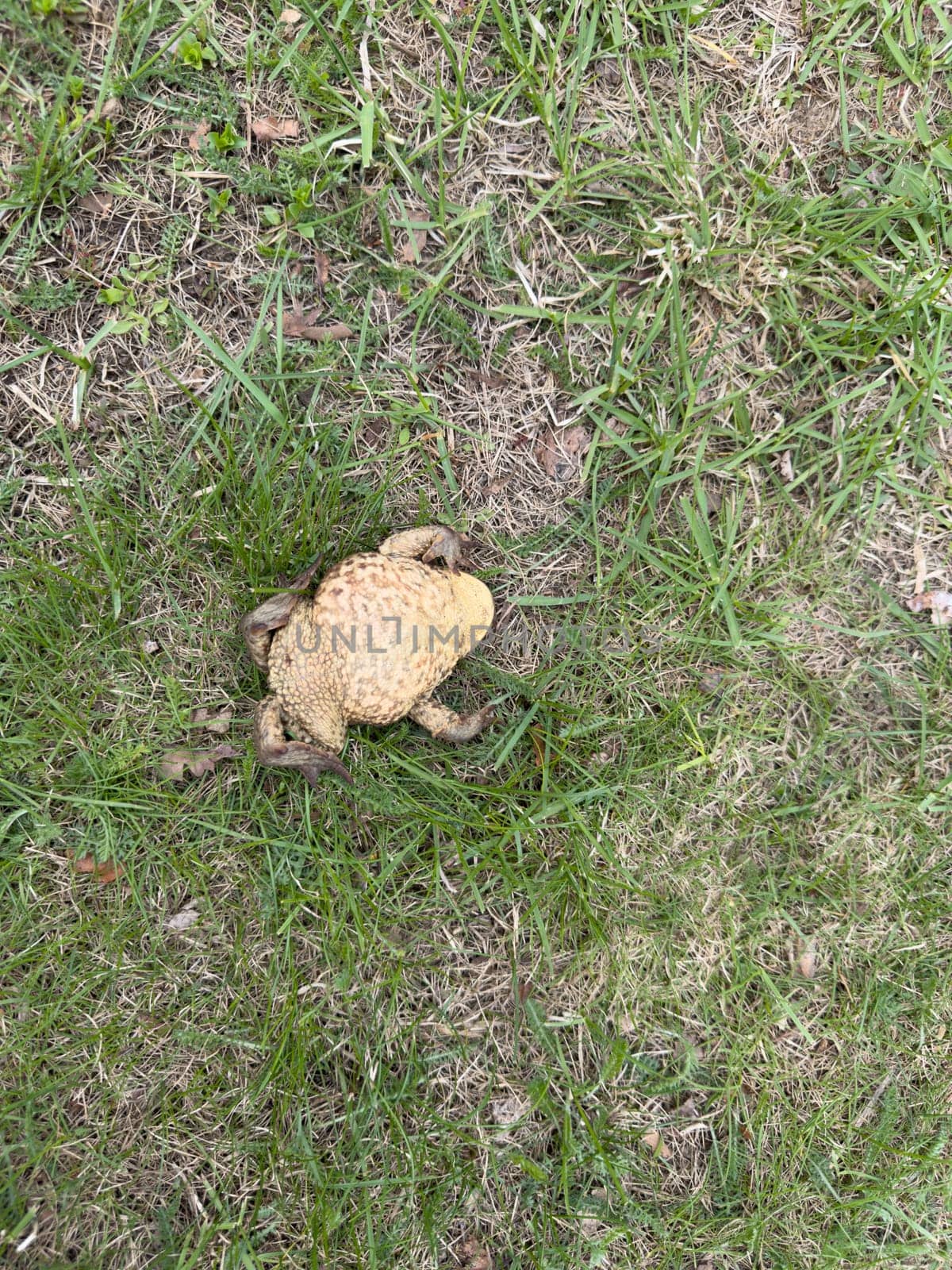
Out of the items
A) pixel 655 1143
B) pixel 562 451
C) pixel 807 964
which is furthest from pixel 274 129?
pixel 655 1143

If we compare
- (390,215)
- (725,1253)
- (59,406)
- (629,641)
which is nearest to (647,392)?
(629,641)

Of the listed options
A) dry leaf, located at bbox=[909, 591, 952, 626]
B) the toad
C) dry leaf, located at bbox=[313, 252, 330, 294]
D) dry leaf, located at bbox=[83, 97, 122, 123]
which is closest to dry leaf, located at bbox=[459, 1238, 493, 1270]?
the toad

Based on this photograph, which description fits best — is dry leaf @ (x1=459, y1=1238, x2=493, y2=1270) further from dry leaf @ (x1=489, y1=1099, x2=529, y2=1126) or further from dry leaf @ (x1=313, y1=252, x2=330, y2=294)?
dry leaf @ (x1=313, y1=252, x2=330, y2=294)

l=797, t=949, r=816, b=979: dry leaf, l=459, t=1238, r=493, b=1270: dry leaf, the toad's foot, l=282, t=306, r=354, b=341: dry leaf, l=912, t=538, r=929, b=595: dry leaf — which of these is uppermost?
l=282, t=306, r=354, b=341: dry leaf

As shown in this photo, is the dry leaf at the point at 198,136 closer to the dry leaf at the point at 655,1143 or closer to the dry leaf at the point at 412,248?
the dry leaf at the point at 412,248

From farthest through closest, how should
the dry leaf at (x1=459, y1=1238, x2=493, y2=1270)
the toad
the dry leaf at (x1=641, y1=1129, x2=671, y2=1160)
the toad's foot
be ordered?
1. the dry leaf at (x1=641, y1=1129, x2=671, y2=1160)
2. the dry leaf at (x1=459, y1=1238, x2=493, y2=1270)
3. the toad's foot
4. the toad

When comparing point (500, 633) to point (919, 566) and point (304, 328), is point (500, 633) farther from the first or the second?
point (919, 566)

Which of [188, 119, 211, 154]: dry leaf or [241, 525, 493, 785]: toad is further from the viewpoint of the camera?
[188, 119, 211, 154]: dry leaf
